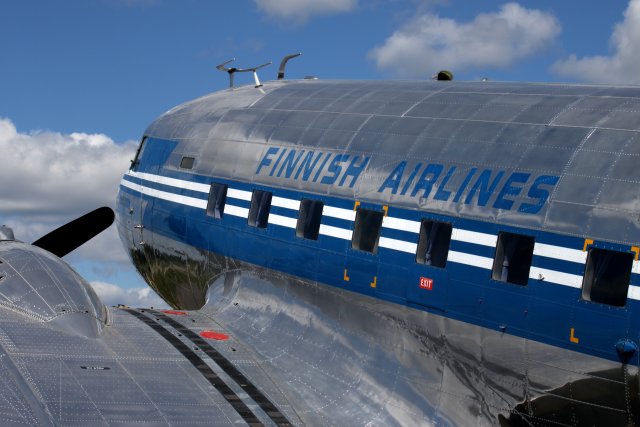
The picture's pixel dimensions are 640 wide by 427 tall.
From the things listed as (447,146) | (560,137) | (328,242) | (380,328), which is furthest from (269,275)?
(560,137)

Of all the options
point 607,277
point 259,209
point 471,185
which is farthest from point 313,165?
point 607,277

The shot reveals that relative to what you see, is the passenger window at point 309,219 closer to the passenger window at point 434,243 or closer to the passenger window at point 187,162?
the passenger window at point 434,243

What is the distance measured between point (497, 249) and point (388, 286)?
179 centimetres

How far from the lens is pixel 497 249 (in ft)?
32.6

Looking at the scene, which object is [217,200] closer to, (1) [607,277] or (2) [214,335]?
(2) [214,335]

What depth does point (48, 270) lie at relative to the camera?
1204 centimetres

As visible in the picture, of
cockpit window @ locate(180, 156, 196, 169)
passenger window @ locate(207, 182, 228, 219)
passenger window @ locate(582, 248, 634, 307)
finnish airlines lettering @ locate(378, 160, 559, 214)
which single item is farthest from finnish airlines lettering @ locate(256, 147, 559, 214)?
cockpit window @ locate(180, 156, 196, 169)

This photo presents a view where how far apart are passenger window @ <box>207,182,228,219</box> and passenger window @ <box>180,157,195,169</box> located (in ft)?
3.39

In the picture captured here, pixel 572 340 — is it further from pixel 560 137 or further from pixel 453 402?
pixel 560 137

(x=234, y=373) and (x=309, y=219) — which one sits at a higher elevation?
(x=309, y=219)

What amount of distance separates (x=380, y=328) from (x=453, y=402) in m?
1.51

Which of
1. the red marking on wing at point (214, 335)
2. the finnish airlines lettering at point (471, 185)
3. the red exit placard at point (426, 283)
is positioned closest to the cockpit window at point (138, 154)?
the red marking on wing at point (214, 335)

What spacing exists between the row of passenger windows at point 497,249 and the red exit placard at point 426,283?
207 mm

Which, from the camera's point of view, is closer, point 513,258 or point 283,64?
point 513,258
